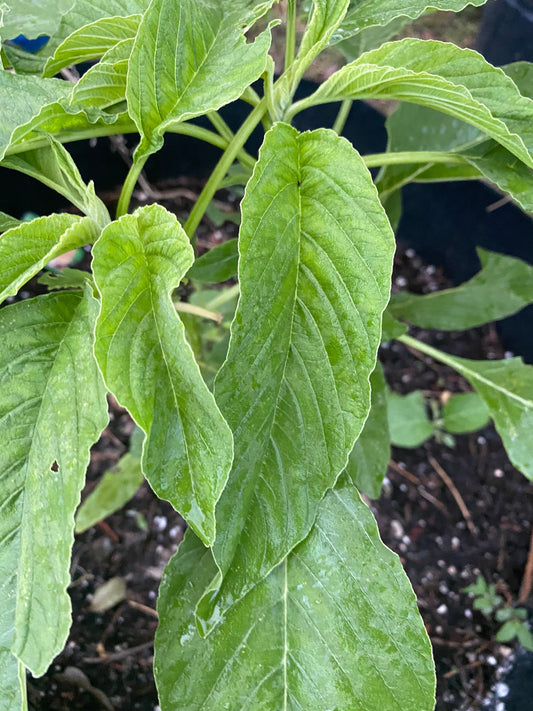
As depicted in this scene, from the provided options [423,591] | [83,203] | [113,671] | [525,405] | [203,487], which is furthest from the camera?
[423,591]

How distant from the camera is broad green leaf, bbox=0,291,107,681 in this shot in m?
0.46

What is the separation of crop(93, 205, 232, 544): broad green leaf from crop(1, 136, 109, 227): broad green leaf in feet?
0.26

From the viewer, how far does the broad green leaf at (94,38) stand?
1.69 feet

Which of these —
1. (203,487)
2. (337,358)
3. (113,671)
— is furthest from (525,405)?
(113,671)

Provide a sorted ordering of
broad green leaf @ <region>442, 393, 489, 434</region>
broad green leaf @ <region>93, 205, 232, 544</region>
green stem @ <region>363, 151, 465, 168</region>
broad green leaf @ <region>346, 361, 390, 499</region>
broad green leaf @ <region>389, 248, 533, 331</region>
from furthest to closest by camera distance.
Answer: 1. broad green leaf @ <region>442, 393, 489, 434</region>
2. broad green leaf @ <region>389, 248, 533, 331</region>
3. broad green leaf @ <region>346, 361, 390, 499</region>
4. green stem @ <region>363, 151, 465, 168</region>
5. broad green leaf @ <region>93, 205, 232, 544</region>

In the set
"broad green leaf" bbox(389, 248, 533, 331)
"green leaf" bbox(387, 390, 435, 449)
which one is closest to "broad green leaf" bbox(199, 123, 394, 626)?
"broad green leaf" bbox(389, 248, 533, 331)

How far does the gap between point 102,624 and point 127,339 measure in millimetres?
800

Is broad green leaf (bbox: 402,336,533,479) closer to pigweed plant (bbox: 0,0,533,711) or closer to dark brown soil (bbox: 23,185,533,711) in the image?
pigweed plant (bbox: 0,0,533,711)

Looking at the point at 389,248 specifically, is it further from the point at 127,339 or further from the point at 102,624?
the point at 102,624

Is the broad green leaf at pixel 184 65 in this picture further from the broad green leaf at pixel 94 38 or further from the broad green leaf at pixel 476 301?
the broad green leaf at pixel 476 301

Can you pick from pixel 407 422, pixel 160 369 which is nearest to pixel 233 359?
pixel 160 369

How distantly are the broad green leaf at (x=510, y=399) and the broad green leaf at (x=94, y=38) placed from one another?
0.59 metres

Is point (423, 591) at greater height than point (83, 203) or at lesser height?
lesser

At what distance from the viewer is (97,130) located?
598mm
